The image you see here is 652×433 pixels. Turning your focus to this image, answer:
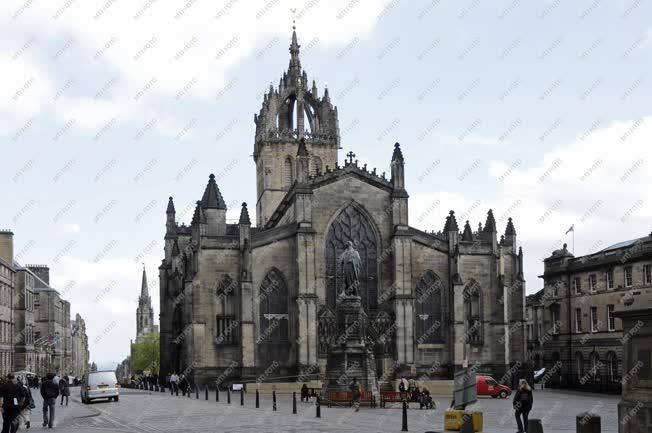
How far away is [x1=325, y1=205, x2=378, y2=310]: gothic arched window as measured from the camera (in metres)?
58.2

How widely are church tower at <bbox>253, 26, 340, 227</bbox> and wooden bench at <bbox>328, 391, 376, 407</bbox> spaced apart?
4570 centimetres

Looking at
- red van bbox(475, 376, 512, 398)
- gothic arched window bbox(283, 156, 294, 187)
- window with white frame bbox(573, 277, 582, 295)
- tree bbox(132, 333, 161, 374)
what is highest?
gothic arched window bbox(283, 156, 294, 187)

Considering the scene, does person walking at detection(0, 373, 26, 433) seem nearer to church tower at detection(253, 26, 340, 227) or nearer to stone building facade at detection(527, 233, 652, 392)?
stone building facade at detection(527, 233, 652, 392)

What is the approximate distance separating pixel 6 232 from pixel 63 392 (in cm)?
3871

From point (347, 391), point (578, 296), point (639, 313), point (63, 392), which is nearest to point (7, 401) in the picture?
point (639, 313)

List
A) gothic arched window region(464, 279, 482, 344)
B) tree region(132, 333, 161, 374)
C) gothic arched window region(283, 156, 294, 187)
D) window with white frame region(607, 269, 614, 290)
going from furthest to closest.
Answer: tree region(132, 333, 161, 374), gothic arched window region(283, 156, 294, 187), gothic arched window region(464, 279, 482, 344), window with white frame region(607, 269, 614, 290)

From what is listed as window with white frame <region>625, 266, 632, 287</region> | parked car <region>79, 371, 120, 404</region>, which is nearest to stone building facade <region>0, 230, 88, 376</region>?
parked car <region>79, 371, 120, 404</region>

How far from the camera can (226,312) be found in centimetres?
5578

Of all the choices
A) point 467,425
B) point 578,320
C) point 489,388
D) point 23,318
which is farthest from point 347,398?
point 23,318

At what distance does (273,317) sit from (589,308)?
2194cm

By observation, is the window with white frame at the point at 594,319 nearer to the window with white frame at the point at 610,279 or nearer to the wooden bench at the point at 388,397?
the window with white frame at the point at 610,279

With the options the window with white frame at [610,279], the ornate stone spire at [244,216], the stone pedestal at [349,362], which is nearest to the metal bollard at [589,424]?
the stone pedestal at [349,362]

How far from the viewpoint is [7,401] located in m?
20.6

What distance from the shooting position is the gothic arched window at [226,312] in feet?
183
